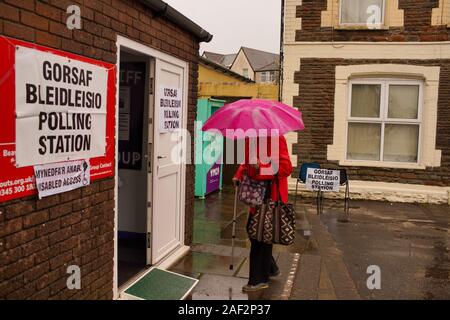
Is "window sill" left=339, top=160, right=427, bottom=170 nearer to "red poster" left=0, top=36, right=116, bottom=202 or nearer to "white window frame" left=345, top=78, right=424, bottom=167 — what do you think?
"white window frame" left=345, top=78, right=424, bottom=167

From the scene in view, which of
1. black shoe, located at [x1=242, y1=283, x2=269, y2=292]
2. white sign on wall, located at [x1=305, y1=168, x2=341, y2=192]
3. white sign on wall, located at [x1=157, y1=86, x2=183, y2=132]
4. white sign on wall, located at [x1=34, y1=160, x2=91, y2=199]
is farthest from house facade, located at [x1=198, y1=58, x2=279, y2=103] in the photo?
white sign on wall, located at [x1=34, y1=160, x2=91, y2=199]

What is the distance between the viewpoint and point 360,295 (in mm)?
5293

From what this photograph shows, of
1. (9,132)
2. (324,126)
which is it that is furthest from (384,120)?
(9,132)

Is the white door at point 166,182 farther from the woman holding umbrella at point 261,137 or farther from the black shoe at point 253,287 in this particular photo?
the black shoe at point 253,287

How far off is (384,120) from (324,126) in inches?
56.8

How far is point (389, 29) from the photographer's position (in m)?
10.9

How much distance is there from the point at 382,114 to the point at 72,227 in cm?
901

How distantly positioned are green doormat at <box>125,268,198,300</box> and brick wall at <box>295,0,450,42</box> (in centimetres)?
760

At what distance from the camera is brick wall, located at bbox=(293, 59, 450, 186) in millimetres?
10898

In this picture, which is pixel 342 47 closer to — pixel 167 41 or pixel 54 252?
pixel 167 41

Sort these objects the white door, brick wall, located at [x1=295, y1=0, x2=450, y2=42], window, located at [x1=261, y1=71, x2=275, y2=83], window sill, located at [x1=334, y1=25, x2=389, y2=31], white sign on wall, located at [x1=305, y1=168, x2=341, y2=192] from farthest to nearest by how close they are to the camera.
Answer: window, located at [x1=261, y1=71, x2=275, y2=83], window sill, located at [x1=334, y1=25, x2=389, y2=31], brick wall, located at [x1=295, y1=0, x2=450, y2=42], white sign on wall, located at [x1=305, y1=168, x2=341, y2=192], the white door

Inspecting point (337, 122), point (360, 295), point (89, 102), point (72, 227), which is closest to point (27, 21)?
point (89, 102)

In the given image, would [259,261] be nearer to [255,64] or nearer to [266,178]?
[266,178]

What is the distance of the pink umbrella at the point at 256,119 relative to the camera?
4609 millimetres
